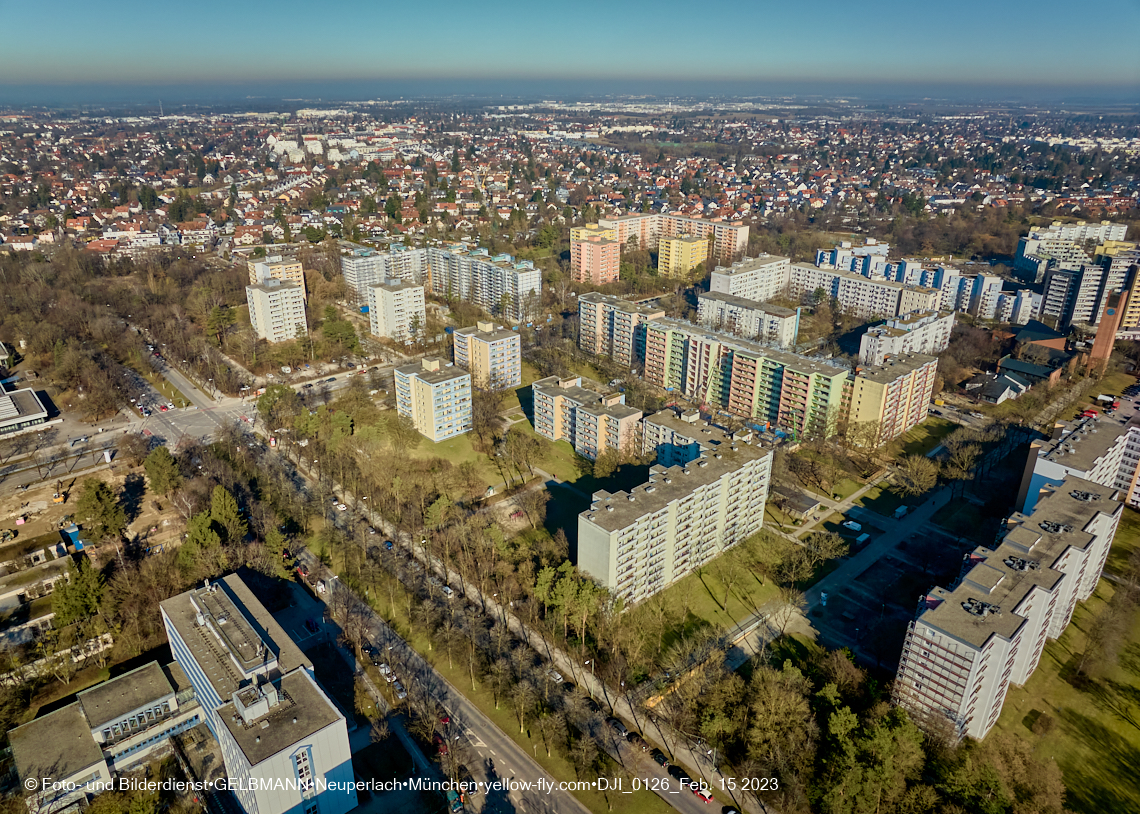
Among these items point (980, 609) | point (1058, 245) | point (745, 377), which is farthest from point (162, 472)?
point (1058, 245)

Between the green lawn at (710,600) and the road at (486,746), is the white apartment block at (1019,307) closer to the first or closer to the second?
the green lawn at (710,600)

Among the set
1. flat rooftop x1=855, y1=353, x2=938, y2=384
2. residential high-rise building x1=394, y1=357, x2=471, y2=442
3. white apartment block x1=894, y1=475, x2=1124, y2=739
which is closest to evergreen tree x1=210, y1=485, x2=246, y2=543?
residential high-rise building x1=394, y1=357, x2=471, y2=442

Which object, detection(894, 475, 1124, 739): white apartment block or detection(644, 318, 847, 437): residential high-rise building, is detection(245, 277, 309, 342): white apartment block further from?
detection(894, 475, 1124, 739): white apartment block

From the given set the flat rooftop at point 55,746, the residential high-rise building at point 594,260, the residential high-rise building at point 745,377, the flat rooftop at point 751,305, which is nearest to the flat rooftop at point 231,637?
the flat rooftop at point 55,746

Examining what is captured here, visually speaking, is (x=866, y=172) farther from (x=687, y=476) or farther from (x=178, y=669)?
(x=178, y=669)

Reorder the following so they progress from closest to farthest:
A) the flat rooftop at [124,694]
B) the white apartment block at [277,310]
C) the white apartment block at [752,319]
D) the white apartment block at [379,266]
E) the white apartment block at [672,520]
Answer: the flat rooftop at [124,694]
the white apartment block at [672,520]
the white apartment block at [752,319]
the white apartment block at [277,310]
the white apartment block at [379,266]

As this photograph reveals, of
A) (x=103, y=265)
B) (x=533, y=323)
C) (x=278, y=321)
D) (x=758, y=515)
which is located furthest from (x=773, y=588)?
(x=103, y=265)
